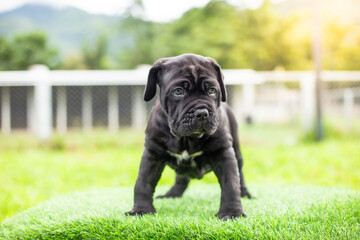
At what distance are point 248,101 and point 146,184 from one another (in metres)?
7.43

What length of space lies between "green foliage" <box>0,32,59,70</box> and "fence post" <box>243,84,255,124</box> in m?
14.7

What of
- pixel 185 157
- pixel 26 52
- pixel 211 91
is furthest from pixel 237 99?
pixel 26 52

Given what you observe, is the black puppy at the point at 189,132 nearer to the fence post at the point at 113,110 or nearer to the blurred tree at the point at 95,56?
the fence post at the point at 113,110

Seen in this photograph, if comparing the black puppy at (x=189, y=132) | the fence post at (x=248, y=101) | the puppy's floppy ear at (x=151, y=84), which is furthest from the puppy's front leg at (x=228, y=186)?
the fence post at (x=248, y=101)

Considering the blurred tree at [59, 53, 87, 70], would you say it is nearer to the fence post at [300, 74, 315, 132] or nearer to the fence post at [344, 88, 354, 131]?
the fence post at [300, 74, 315, 132]

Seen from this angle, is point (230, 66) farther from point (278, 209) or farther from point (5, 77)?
point (278, 209)

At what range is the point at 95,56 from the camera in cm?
2675

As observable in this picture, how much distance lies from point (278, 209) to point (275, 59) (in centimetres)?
2891

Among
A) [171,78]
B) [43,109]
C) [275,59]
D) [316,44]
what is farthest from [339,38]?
[171,78]

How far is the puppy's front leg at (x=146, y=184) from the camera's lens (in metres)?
2.93

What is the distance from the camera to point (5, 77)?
9.02 meters

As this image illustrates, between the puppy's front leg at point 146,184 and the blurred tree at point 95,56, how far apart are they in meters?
23.7

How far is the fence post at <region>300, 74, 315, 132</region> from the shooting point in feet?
31.4

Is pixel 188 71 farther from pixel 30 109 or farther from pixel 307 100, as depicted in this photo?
pixel 30 109
